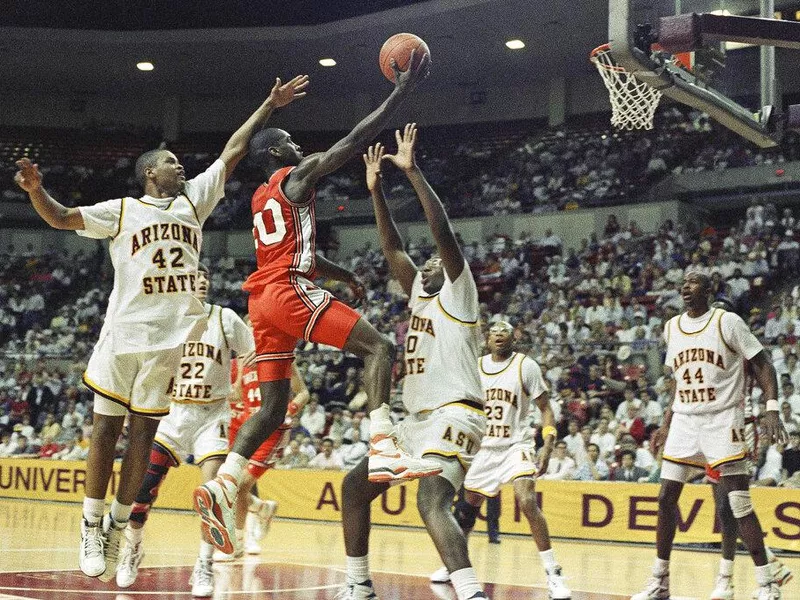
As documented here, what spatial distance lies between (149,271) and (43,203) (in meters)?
0.67

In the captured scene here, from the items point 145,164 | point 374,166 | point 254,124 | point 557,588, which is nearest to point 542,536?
point 557,588

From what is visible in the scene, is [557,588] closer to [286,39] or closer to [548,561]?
[548,561]

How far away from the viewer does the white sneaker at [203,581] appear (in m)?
6.98

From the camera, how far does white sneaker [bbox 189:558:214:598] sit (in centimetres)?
698

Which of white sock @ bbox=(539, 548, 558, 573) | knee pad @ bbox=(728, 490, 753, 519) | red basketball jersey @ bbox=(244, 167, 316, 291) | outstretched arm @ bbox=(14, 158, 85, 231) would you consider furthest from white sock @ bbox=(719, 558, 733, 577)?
outstretched arm @ bbox=(14, 158, 85, 231)

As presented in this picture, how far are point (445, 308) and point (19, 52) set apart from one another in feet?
76.6

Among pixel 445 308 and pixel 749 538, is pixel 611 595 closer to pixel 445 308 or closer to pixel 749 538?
pixel 749 538

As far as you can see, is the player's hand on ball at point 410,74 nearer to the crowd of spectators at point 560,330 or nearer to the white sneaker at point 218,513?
the white sneaker at point 218,513

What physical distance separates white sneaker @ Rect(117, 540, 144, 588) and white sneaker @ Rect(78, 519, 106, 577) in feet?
3.17

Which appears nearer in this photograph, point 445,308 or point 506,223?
point 445,308

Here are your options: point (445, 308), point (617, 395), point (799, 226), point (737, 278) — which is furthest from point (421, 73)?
point (799, 226)

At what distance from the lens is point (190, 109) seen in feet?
99.8

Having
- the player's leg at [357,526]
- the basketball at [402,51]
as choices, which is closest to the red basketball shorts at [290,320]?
the player's leg at [357,526]

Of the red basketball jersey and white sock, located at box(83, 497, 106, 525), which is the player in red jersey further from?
white sock, located at box(83, 497, 106, 525)
